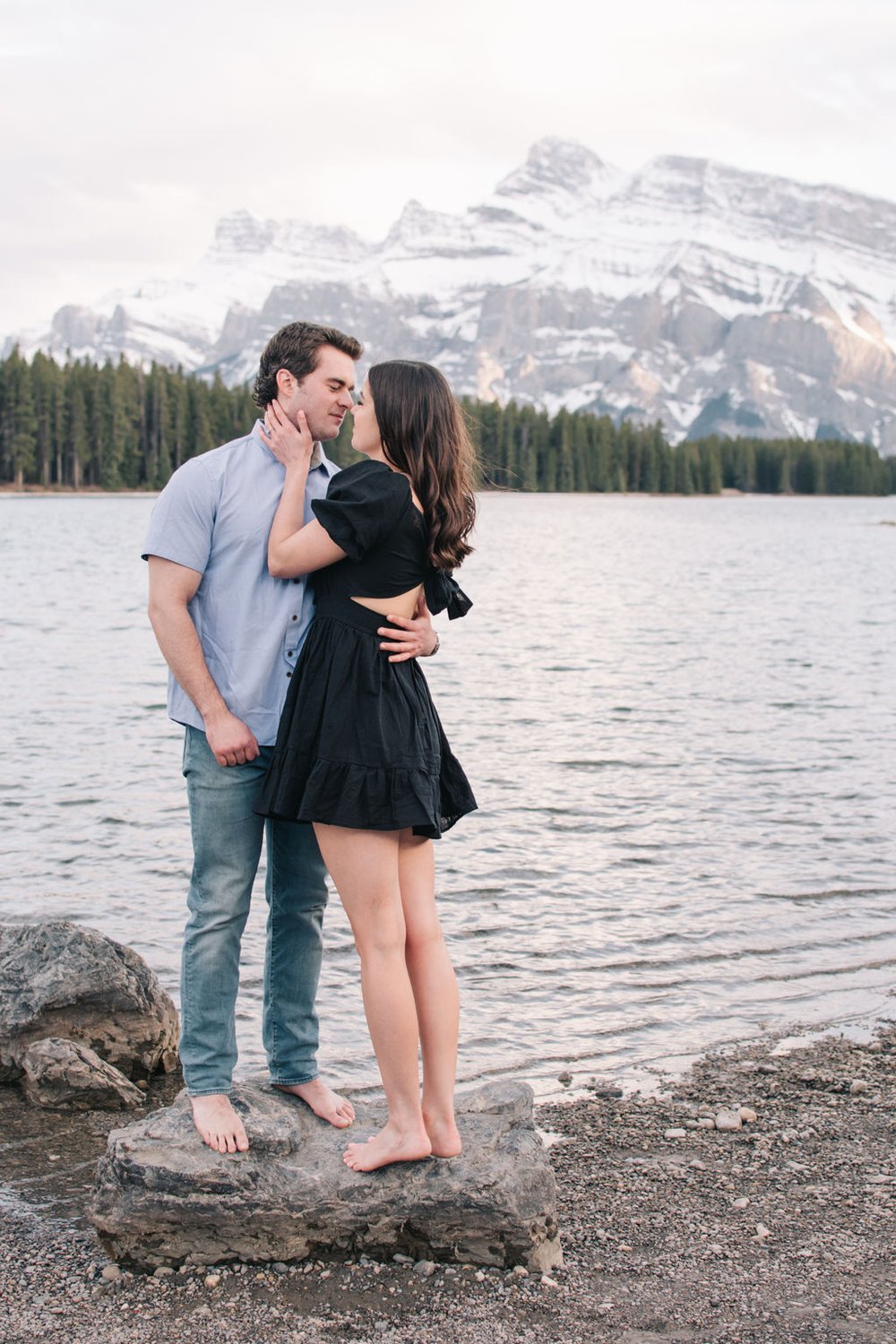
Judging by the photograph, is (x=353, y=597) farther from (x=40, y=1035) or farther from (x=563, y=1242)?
(x=40, y=1035)

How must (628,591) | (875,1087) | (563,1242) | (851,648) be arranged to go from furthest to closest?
(628,591) < (851,648) < (875,1087) < (563,1242)

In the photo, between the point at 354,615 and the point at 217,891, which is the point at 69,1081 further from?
the point at 354,615

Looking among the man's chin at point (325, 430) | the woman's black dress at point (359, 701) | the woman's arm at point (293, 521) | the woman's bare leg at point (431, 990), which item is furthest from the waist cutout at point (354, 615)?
the woman's bare leg at point (431, 990)

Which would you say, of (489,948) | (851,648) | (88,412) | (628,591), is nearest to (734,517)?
(88,412)

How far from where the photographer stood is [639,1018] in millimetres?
8289

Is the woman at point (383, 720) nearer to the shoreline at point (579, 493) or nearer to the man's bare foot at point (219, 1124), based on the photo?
the man's bare foot at point (219, 1124)

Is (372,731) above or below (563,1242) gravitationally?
above

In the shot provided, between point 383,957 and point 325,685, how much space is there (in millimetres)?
1002

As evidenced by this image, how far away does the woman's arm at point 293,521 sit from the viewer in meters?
4.78

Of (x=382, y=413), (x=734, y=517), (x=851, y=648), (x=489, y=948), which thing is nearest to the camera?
(x=382, y=413)

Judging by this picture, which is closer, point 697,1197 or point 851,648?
point 697,1197

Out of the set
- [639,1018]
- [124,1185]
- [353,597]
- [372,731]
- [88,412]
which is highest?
[88,412]

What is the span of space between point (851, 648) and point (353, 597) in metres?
26.8

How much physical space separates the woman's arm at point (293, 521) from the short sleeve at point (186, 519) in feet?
0.85
